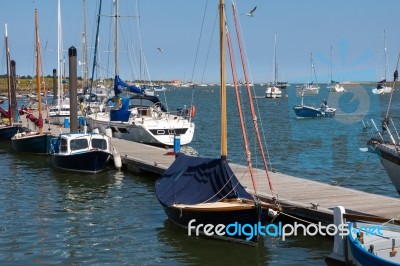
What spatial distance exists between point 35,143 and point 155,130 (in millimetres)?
6616

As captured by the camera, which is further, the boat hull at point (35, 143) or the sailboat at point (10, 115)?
the sailboat at point (10, 115)

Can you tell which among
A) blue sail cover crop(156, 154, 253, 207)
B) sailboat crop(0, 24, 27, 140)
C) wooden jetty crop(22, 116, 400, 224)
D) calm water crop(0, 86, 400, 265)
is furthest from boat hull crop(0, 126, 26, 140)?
blue sail cover crop(156, 154, 253, 207)

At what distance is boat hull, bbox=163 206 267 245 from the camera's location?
49.7 feet

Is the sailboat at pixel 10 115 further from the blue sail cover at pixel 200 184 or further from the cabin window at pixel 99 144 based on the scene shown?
the blue sail cover at pixel 200 184

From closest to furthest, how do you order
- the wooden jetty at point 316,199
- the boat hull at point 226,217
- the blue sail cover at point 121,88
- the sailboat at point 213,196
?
the boat hull at point 226,217 < the sailboat at point 213,196 < the wooden jetty at point 316,199 < the blue sail cover at point 121,88

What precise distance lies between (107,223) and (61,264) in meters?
3.90

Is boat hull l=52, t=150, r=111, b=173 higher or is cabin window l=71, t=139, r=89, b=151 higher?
cabin window l=71, t=139, r=89, b=151

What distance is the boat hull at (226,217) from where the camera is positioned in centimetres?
1514

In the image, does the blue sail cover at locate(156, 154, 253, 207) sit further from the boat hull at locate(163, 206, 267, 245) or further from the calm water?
the calm water

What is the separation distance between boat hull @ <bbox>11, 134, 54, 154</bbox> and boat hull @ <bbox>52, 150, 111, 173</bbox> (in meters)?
6.89

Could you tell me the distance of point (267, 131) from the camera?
53469mm

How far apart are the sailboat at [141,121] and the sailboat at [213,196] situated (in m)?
18.4

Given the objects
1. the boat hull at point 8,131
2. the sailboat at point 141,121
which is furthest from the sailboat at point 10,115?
the sailboat at point 141,121

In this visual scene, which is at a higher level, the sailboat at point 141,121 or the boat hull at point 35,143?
the sailboat at point 141,121
